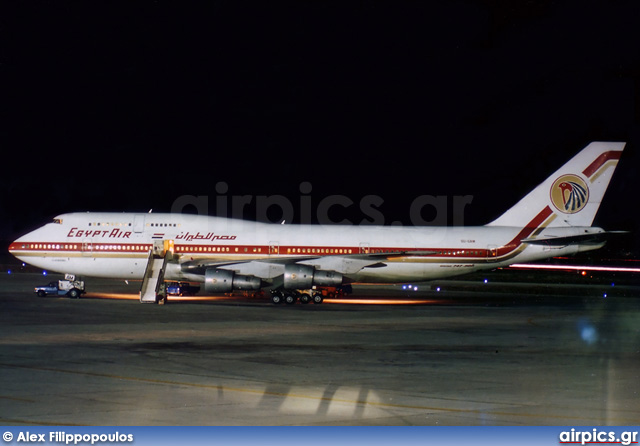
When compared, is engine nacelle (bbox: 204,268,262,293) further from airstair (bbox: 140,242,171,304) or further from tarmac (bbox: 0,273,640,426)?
tarmac (bbox: 0,273,640,426)

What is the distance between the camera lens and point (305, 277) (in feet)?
145

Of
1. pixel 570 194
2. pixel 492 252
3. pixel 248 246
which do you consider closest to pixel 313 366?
pixel 248 246

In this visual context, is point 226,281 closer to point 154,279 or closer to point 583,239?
point 154,279

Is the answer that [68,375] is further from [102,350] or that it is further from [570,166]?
[570,166]

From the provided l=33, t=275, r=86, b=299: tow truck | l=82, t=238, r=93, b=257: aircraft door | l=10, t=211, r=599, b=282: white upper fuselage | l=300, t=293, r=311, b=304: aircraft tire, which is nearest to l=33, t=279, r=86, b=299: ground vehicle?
l=33, t=275, r=86, b=299: tow truck

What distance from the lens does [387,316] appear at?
36562 millimetres

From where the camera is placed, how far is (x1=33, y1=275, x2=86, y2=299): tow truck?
46.1 m

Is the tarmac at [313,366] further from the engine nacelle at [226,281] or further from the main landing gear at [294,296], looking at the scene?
the main landing gear at [294,296]

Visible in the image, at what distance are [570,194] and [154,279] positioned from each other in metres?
25.3

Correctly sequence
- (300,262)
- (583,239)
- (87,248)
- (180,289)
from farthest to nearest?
(180,289), (583,239), (300,262), (87,248)

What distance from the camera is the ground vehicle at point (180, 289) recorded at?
50094mm

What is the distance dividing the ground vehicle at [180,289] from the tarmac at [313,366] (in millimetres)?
9805

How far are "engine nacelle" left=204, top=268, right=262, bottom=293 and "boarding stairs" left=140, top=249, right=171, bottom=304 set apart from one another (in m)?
2.28

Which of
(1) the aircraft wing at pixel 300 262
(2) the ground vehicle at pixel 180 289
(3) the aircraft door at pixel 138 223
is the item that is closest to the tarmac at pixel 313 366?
(1) the aircraft wing at pixel 300 262
